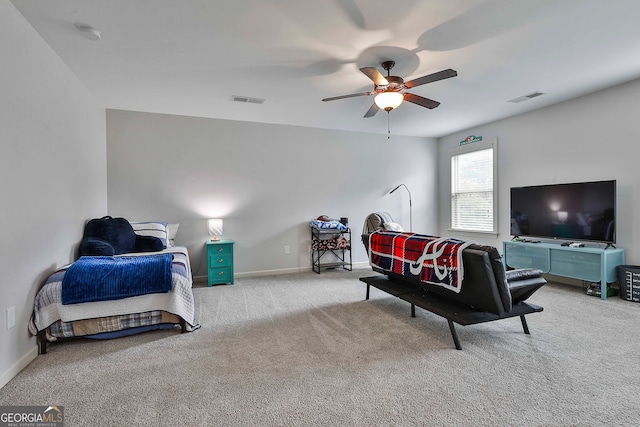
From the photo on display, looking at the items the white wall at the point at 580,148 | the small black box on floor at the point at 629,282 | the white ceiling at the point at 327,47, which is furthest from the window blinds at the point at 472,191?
the small black box on floor at the point at 629,282

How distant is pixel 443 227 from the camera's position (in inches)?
255

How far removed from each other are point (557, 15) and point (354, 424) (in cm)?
314

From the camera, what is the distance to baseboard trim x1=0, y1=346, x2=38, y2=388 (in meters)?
1.98

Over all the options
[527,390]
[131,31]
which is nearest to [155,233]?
[131,31]

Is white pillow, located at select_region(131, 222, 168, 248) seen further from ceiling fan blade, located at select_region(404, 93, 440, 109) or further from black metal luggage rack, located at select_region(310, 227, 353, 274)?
ceiling fan blade, located at select_region(404, 93, 440, 109)

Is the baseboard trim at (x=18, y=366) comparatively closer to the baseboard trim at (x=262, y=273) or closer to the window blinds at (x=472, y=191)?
the baseboard trim at (x=262, y=273)

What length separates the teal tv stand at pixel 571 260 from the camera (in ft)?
11.7

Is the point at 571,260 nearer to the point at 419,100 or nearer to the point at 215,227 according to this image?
the point at 419,100

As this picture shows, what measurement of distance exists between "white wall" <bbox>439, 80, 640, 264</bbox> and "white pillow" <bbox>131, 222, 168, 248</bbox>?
17.4ft

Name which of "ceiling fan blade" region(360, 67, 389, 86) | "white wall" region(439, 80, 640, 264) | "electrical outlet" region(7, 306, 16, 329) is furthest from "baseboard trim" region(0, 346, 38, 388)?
"white wall" region(439, 80, 640, 264)

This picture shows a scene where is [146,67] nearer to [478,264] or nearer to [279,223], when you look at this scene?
[279,223]

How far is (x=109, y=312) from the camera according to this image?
2596 millimetres

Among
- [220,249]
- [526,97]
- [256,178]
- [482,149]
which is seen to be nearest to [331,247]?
[256,178]

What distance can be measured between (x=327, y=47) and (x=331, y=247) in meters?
3.42
